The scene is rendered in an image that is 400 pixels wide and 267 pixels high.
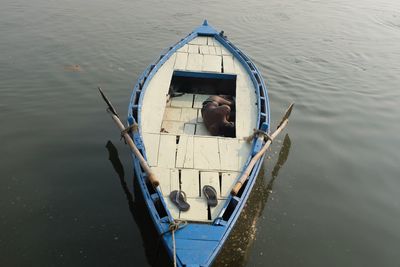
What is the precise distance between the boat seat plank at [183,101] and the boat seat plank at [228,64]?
166 centimetres

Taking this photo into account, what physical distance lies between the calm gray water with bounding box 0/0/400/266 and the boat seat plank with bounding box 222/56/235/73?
257 cm

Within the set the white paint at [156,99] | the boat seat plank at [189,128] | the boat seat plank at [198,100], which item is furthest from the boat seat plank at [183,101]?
the boat seat plank at [189,128]

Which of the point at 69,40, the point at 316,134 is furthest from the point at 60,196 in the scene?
the point at 69,40

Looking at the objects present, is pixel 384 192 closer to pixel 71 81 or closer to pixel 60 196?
pixel 60 196

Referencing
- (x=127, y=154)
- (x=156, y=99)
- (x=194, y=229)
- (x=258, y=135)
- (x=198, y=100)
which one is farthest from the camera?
(x=198, y=100)

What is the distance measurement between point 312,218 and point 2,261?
748cm

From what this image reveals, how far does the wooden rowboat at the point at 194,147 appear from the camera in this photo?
639 cm

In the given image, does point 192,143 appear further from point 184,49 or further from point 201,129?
point 184,49

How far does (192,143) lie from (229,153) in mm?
983

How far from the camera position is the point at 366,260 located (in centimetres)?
784

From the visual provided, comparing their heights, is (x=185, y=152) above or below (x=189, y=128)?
above

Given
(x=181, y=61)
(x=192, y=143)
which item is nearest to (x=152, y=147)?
(x=192, y=143)

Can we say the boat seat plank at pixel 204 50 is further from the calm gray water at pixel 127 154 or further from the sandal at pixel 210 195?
the sandal at pixel 210 195

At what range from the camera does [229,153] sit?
27.2 feet
